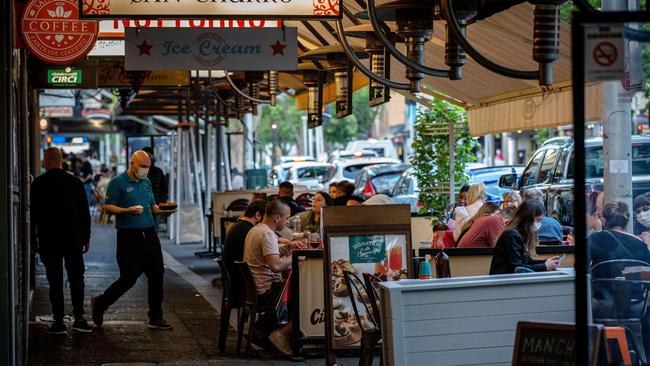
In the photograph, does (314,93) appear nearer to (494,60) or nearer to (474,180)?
(494,60)

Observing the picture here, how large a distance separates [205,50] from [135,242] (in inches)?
88.2

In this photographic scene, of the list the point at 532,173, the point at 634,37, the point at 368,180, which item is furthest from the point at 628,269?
the point at 368,180

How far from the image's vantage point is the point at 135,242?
12.6 meters

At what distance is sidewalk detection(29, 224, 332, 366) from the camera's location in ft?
35.3

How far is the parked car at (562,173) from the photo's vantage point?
48.4 ft

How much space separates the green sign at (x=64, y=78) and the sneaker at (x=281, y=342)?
759 centimetres

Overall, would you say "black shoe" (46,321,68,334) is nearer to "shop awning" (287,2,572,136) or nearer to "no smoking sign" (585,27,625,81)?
"shop awning" (287,2,572,136)

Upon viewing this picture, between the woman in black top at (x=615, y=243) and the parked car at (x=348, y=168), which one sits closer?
the woman in black top at (x=615, y=243)

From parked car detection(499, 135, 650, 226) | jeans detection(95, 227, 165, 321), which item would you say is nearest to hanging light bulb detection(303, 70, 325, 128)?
jeans detection(95, 227, 165, 321)

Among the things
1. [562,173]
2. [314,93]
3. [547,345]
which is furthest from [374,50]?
[562,173]

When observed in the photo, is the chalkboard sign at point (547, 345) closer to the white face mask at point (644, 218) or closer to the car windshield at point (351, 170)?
the white face mask at point (644, 218)

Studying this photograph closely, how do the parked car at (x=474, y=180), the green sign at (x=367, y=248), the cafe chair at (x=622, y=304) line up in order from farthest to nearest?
the parked car at (x=474, y=180) < the green sign at (x=367, y=248) < the cafe chair at (x=622, y=304)

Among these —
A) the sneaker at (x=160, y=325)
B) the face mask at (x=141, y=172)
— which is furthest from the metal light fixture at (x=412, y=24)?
the sneaker at (x=160, y=325)

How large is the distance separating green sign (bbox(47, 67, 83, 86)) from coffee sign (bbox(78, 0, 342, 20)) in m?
8.37
